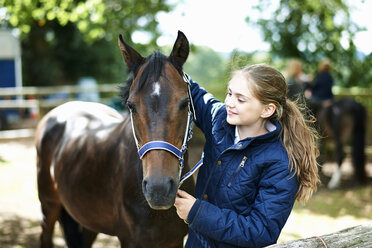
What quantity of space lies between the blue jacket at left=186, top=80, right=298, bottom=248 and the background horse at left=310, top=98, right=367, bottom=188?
6025mm

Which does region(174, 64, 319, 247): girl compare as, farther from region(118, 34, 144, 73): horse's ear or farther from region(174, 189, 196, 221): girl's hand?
region(118, 34, 144, 73): horse's ear

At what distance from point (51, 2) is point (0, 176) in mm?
4244

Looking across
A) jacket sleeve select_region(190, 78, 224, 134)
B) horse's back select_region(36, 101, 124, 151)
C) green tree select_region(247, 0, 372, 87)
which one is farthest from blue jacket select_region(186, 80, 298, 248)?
green tree select_region(247, 0, 372, 87)

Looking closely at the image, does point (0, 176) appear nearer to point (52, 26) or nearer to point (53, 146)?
point (53, 146)

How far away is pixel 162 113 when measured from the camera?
5.80 ft

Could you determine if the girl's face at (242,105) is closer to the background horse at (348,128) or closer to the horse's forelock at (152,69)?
the horse's forelock at (152,69)

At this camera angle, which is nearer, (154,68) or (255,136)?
(255,136)

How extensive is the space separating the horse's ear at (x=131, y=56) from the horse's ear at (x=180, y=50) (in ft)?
0.64

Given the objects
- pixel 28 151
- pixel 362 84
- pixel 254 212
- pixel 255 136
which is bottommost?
pixel 28 151

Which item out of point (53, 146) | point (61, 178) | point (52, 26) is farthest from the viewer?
point (52, 26)

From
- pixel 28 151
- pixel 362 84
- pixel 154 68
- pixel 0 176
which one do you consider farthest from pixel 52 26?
pixel 154 68

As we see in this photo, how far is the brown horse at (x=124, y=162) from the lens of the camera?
1756mm

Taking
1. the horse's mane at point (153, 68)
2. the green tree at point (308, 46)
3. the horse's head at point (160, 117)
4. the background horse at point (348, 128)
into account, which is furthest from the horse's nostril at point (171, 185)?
the green tree at point (308, 46)

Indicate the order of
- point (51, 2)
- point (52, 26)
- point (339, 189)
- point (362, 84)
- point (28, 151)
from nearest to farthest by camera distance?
point (51, 2) → point (339, 189) → point (28, 151) → point (362, 84) → point (52, 26)
